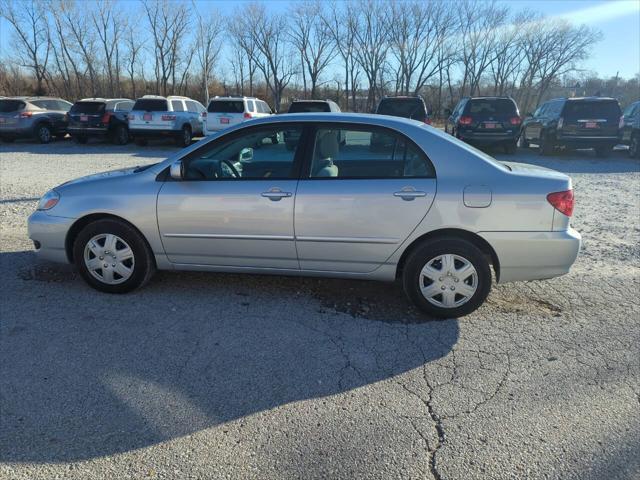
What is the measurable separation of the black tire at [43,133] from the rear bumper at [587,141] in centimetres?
1825

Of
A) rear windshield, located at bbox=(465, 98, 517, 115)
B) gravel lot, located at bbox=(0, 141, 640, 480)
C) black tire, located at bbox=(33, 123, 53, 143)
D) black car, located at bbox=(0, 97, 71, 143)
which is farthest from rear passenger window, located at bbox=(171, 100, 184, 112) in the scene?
gravel lot, located at bbox=(0, 141, 640, 480)

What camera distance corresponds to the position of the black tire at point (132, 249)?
413 cm

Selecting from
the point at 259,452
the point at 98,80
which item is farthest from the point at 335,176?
the point at 98,80

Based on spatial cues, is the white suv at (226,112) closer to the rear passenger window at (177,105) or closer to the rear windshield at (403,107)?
the rear passenger window at (177,105)

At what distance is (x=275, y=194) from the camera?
3.86 metres

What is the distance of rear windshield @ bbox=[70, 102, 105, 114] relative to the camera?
17047mm

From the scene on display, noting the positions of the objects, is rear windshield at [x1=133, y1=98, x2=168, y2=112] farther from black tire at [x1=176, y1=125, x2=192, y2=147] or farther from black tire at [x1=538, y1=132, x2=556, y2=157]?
black tire at [x1=538, y1=132, x2=556, y2=157]

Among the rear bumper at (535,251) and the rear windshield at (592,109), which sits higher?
the rear windshield at (592,109)

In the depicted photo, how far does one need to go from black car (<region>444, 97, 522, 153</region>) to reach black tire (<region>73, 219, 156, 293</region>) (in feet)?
39.8

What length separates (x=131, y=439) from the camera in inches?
96.6

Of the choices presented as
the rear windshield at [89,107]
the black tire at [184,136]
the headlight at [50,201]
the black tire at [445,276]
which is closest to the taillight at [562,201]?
the black tire at [445,276]

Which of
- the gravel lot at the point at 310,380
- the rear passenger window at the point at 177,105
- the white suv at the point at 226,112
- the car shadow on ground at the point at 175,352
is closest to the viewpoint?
the gravel lot at the point at 310,380

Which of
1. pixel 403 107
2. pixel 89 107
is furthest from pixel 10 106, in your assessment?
pixel 403 107

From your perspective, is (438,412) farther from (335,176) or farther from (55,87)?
(55,87)
